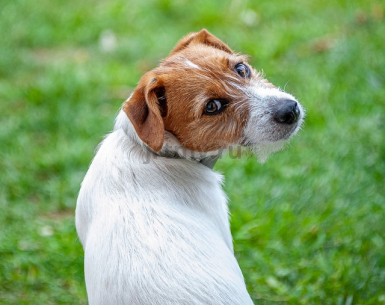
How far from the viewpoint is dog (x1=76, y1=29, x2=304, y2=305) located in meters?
2.88

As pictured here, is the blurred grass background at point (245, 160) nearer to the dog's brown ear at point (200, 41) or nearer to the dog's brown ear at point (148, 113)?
the dog's brown ear at point (200, 41)

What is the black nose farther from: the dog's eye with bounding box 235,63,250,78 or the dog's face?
the dog's eye with bounding box 235,63,250,78

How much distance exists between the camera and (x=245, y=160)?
18.3ft

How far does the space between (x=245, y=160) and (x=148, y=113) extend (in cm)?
251

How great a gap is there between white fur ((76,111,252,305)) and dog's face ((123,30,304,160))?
0.22 m

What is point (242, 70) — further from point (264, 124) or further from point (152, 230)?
point (152, 230)

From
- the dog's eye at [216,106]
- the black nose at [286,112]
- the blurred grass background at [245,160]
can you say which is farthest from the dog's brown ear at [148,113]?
the blurred grass background at [245,160]

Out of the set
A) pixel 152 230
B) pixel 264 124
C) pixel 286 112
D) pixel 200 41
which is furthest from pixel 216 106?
pixel 152 230

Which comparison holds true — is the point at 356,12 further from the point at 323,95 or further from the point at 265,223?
the point at 265,223

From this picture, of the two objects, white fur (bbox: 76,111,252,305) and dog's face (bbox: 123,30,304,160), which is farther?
dog's face (bbox: 123,30,304,160)

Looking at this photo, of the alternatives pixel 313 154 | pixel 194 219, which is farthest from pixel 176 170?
pixel 313 154

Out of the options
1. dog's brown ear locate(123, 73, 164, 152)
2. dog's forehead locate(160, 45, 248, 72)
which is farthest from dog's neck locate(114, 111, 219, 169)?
dog's forehead locate(160, 45, 248, 72)

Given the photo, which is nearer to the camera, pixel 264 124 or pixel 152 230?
pixel 152 230

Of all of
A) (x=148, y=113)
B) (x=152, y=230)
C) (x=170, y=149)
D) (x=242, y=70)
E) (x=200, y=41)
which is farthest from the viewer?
(x=200, y=41)
